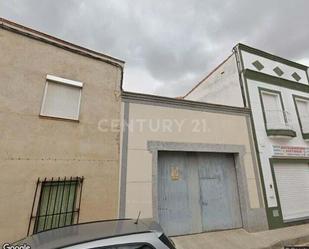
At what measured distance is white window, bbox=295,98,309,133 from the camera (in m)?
8.87

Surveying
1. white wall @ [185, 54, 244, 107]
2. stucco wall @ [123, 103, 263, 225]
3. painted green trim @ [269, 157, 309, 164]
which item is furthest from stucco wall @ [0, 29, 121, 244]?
painted green trim @ [269, 157, 309, 164]

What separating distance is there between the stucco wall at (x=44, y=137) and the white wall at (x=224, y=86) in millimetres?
5805

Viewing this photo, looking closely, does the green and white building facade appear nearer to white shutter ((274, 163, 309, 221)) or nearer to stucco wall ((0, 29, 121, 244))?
white shutter ((274, 163, 309, 221))

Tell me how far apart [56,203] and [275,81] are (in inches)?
404

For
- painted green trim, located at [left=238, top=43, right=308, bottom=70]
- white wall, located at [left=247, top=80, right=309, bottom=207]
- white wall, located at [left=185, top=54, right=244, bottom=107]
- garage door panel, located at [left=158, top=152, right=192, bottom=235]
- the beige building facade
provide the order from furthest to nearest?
1. painted green trim, located at [left=238, top=43, right=308, bottom=70]
2. white wall, located at [left=185, top=54, right=244, bottom=107]
3. white wall, located at [left=247, top=80, right=309, bottom=207]
4. garage door panel, located at [left=158, top=152, right=192, bottom=235]
5. the beige building facade

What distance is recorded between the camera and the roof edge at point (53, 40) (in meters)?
4.68

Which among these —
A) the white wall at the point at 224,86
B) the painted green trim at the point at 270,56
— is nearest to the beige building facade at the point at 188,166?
the white wall at the point at 224,86

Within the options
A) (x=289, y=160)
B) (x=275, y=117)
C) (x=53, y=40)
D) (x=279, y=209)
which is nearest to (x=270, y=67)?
(x=275, y=117)

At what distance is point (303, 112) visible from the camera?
945 centimetres

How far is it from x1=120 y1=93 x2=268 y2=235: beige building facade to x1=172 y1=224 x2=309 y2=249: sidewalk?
0.27 metres

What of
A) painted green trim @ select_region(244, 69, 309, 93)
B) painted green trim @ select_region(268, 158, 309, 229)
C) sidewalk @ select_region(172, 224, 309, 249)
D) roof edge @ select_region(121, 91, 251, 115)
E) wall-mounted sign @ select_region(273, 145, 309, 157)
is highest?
painted green trim @ select_region(244, 69, 309, 93)

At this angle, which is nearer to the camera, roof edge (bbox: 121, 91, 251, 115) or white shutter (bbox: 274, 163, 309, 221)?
roof edge (bbox: 121, 91, 251, 115)

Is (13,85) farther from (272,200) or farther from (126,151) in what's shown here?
(272,200)

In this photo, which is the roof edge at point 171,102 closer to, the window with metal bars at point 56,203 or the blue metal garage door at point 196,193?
the blue metal garage door at point 196,193
